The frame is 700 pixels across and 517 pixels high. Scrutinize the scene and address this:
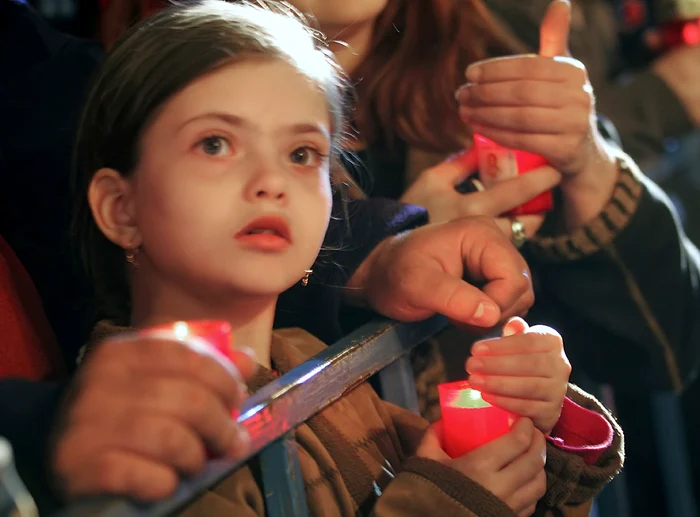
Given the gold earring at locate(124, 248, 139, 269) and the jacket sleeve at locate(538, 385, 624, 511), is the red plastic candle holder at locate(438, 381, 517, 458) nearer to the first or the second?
the jacket sleeve at locate(538, 385, 624, 511)

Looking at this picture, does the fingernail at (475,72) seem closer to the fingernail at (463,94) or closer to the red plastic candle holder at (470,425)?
the fingernail at (463,94)

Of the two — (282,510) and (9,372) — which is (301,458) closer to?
(282,510)

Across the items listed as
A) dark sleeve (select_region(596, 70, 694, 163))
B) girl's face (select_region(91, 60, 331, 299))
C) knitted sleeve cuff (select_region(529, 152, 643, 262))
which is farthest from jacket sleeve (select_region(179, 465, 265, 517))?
dark sleeve (select_region(596, 70, 694, 163))

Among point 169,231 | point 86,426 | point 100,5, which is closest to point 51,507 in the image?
point 86,426

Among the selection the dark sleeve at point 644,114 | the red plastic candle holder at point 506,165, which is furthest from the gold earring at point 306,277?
the dark sleeve at point 644,114

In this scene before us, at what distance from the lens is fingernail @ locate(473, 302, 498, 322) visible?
1.96 ft

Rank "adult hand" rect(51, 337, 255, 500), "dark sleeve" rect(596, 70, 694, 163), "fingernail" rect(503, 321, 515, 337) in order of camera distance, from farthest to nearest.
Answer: "dark sleeve" rect(596, 70, 694, 163) < "fingernail" rect(503, 321, 515, 337) < "adult hand" rect(51, 337, 255, 500)

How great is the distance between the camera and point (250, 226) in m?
0.48

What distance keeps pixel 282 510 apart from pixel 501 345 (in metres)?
0.18

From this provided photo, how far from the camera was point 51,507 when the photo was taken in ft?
1.23

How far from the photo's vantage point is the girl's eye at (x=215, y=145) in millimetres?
484

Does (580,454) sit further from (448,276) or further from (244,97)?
(244,97)

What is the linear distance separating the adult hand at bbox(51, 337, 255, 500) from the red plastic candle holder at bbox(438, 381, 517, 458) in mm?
216

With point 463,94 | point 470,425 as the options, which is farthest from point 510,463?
point 463,94
